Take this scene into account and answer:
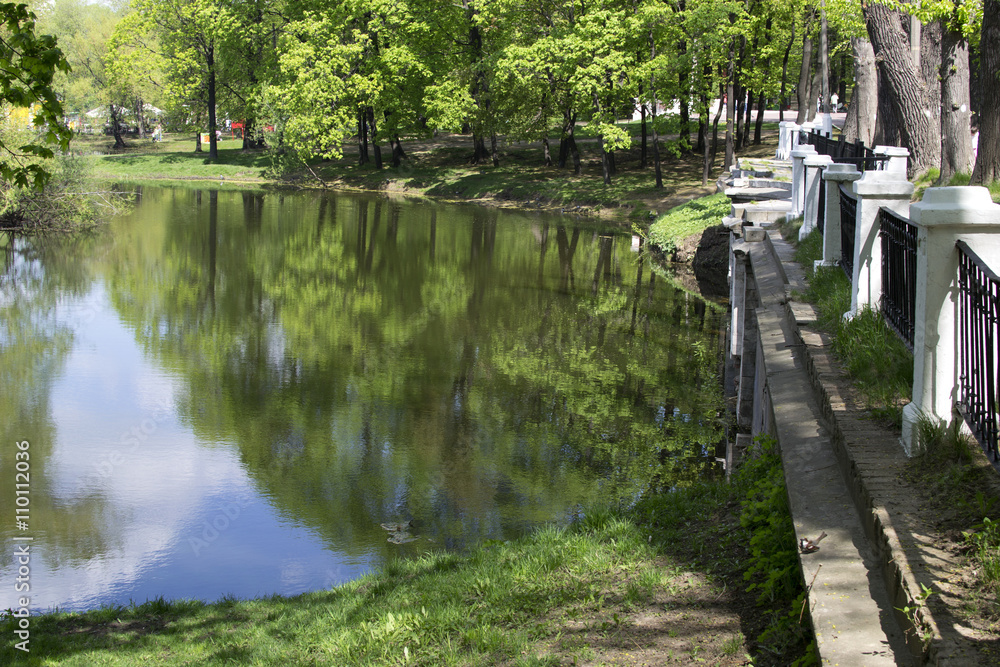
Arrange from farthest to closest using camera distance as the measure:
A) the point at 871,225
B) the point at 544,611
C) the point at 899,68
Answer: the point at 899,68 < the point at 871,225 < the point at 544,611

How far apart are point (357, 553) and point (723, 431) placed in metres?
6.17

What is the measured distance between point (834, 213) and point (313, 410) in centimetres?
820

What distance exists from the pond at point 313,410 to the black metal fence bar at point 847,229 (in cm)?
334

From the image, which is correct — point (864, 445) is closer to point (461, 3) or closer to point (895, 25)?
point (895, 25)

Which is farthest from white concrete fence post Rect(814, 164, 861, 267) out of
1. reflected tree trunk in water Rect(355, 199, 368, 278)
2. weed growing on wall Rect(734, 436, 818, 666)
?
reflected tree trunk in water Rect(355, 199, 368, 278)

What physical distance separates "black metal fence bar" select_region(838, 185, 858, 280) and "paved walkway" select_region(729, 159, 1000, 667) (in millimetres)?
2983

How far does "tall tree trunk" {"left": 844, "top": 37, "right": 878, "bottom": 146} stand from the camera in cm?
2398

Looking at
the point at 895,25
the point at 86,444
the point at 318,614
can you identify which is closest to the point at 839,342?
the point at 318,614

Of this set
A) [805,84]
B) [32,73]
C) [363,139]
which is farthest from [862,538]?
[363,139]

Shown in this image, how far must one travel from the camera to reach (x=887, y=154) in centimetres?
1491

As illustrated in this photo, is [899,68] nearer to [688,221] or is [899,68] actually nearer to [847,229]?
[847,229]

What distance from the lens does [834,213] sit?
401 inches

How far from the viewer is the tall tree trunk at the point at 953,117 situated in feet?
53.9

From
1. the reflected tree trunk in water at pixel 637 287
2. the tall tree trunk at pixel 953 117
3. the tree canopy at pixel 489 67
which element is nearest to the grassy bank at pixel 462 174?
the tree canopy at pixel 489 67
